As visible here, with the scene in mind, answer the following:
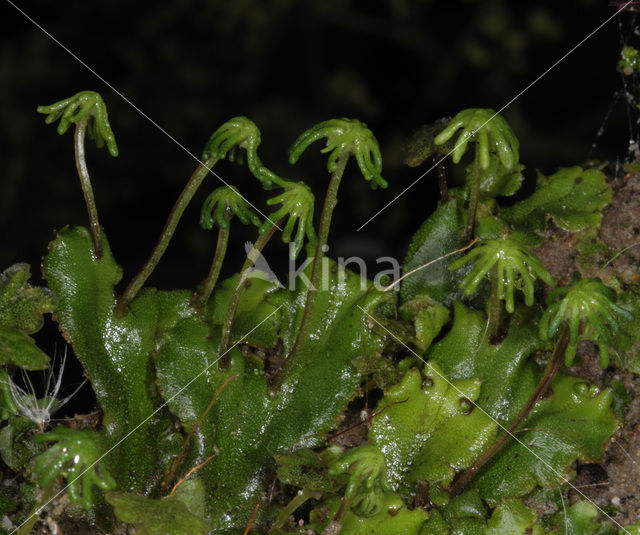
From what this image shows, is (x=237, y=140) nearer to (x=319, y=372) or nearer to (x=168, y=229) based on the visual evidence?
(x=168, y=229)

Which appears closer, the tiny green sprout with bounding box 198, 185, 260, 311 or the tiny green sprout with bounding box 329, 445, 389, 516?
the tiny green sprout with bounding box 329, 445, 389, 516

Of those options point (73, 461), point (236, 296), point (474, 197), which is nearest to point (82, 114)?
point (236, 296)

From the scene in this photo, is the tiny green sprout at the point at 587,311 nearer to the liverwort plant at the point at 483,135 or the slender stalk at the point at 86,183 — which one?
the liverwort plant at the point at 483,135

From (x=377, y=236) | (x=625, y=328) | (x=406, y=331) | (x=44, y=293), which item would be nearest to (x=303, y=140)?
(x=406, y=331)

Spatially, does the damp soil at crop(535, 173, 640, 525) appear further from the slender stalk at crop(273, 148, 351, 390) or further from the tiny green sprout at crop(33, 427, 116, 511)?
the tiny green sprout at crop(33, 427, 116, 511)

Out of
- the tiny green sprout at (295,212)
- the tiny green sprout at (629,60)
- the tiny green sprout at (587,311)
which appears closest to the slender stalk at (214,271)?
the tiny green sprout at (295,212)

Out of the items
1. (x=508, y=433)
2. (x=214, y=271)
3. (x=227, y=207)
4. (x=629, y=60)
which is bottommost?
(x=508, y=433)

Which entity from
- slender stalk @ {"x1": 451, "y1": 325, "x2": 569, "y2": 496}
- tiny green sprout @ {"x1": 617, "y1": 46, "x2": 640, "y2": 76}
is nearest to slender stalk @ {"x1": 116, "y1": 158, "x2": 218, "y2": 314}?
slender stalk @ {"x1": 451, "y1": 325, "x2": 569, "y2": 496}
